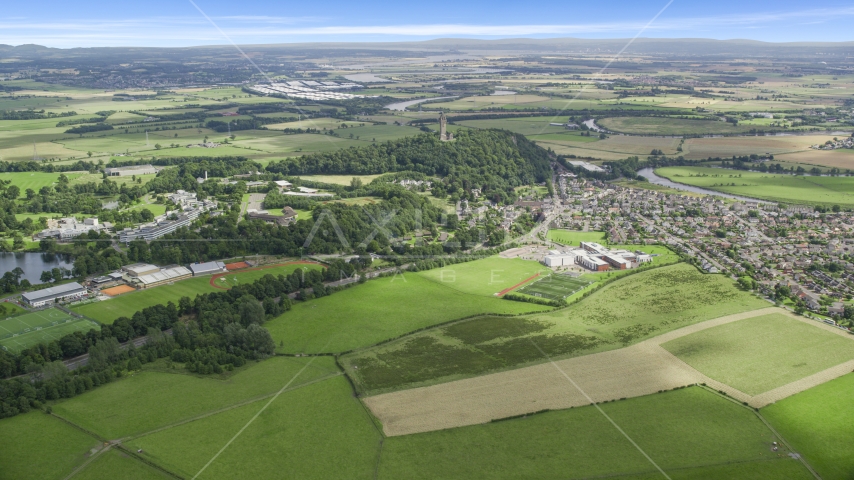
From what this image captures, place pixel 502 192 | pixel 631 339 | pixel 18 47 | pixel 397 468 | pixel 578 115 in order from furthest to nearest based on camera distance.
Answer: pixel 18 47
pixel 578 115
pixel 502 192
pixel 631 339
pixel 397 468

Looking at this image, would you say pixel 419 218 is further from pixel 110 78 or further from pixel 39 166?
pixel 110 78

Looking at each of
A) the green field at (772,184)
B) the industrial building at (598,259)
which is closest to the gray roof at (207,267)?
the industrial building at (598,259)

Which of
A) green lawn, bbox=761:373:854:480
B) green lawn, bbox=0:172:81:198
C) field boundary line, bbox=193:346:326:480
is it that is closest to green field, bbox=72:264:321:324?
field boundary line, bbox=193:346:326:480

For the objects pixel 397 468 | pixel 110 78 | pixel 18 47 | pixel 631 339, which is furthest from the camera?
pixel 18 47

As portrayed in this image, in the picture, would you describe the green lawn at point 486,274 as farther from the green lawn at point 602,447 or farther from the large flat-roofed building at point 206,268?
the green lawn at point 602,447

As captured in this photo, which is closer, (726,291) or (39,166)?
(726,291)

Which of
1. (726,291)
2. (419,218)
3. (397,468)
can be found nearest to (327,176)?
(419,218)
